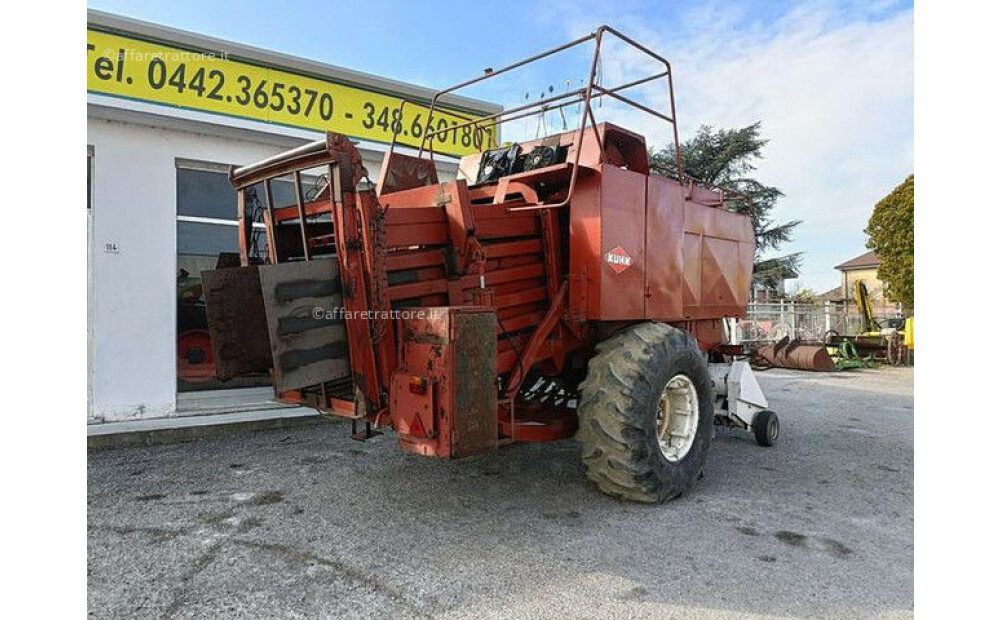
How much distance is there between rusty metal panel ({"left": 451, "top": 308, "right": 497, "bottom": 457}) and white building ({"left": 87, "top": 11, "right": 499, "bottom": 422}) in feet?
16.7

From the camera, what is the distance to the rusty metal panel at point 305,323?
379cm

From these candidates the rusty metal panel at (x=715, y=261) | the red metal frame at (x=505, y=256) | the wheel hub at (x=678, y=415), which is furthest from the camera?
the rusty metal panel at (x=715, y=261)

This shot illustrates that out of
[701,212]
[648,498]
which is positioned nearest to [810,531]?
[648,498]

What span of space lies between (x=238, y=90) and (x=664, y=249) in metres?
5.89

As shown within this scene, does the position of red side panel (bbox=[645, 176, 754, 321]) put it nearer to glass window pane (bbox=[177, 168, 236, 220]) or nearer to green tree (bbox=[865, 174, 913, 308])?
glass window pane (bbox=[177, 168, 236, 220])

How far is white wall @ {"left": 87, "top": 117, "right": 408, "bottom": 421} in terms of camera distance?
6.94m

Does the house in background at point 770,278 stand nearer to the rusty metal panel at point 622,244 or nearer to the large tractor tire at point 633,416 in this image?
the rusty metal panel at point 622,244

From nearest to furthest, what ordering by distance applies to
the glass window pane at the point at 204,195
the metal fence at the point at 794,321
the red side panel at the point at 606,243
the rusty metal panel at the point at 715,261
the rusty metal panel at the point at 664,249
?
the red side panel at the point at 606,243, the rusty metal panel at the point at 664,249, the rusty metal panel at the point at 715,261, the glass window pane at the point at 204,195, the metal fence at the point at 794,321

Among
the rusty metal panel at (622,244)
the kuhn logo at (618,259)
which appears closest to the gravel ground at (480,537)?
the rusty metal panel at (622,244)

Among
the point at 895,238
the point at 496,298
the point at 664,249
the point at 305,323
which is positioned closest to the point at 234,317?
the point at 305,323

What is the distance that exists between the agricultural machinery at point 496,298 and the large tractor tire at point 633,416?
2cm

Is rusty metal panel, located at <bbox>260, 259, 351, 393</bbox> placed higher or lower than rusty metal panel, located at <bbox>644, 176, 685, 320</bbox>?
lower

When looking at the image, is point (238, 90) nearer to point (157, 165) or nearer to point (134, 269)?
point (157, 165)

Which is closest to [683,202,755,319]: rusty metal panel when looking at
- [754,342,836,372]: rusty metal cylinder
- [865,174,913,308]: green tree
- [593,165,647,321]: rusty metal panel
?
[593,165,647,321]: rusty metal panel
